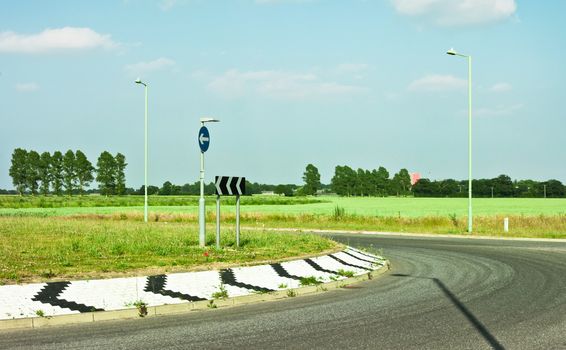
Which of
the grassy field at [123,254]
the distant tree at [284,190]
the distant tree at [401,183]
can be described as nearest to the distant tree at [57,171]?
the distant tree at [284,190]

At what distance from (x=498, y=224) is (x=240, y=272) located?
26.2 m

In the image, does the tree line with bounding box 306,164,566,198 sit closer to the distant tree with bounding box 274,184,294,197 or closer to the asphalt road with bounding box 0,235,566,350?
the distant tree with bounding box 274,184,294,197

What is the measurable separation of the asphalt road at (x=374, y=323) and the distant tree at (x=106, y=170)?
130 meters

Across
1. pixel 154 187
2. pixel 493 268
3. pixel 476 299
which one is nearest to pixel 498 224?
pixel 493 268

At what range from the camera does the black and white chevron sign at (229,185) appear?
15.8 m

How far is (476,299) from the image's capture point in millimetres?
10453

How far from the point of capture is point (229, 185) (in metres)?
16.0

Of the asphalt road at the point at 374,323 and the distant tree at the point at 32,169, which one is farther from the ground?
the distant tree at the point at 32,169

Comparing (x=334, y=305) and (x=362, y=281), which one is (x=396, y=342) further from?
(x=362, y=281)

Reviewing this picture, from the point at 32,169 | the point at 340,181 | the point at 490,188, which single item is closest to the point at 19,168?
the point at 32,169

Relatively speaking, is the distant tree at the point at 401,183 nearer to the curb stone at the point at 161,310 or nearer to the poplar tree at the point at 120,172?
the poplar tree at the point at 120,172

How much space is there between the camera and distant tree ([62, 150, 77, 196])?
13838cm

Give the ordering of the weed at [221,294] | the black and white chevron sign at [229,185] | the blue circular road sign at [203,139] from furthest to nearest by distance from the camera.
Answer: the blue circular road sign at [203,139]
the black and white chevron sign at [229,185]
the weed at [221,294]

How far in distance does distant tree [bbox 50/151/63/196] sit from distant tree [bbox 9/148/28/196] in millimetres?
6982
